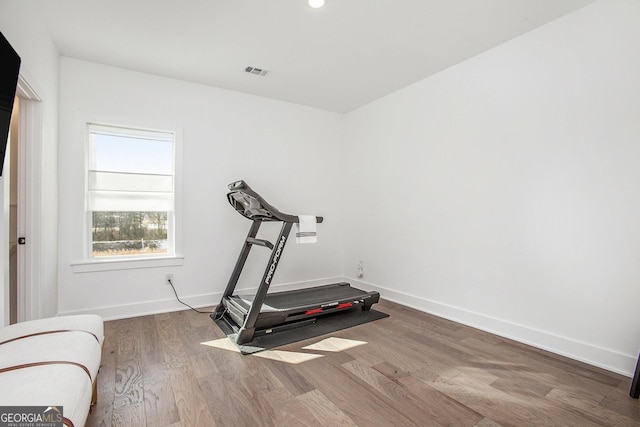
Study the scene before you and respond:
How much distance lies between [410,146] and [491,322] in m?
2.05

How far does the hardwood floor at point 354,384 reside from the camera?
5.73ft

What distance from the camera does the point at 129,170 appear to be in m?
3.47

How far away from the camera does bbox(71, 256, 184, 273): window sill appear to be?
3.17 m

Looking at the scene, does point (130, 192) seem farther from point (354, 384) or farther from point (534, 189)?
point (534, 189)

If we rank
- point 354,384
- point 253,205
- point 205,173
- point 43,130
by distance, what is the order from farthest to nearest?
point 205,173, point 253,205, point 43,130, point 354,384

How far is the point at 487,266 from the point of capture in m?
3.03

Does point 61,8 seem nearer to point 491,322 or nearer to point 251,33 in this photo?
point 251,33

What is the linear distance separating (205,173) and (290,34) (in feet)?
6.05

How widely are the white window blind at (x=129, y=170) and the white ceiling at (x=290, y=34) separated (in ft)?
2.33

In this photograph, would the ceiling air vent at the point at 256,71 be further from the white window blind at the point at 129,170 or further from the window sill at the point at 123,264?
the window sill at the point at 123,264

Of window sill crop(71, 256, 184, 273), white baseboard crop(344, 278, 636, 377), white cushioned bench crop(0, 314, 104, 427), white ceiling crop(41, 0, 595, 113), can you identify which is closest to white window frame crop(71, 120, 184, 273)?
window sill crop(71, 256, 184, 273)

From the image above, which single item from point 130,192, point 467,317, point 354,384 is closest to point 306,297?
point 354,384

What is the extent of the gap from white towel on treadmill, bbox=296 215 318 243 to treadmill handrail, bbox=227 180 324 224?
0.23ft

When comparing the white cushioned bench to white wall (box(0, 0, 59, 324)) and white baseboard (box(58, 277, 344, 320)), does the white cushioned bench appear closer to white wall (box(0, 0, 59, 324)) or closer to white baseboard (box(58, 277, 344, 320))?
white wall (box(0, 0, 59, 324))
